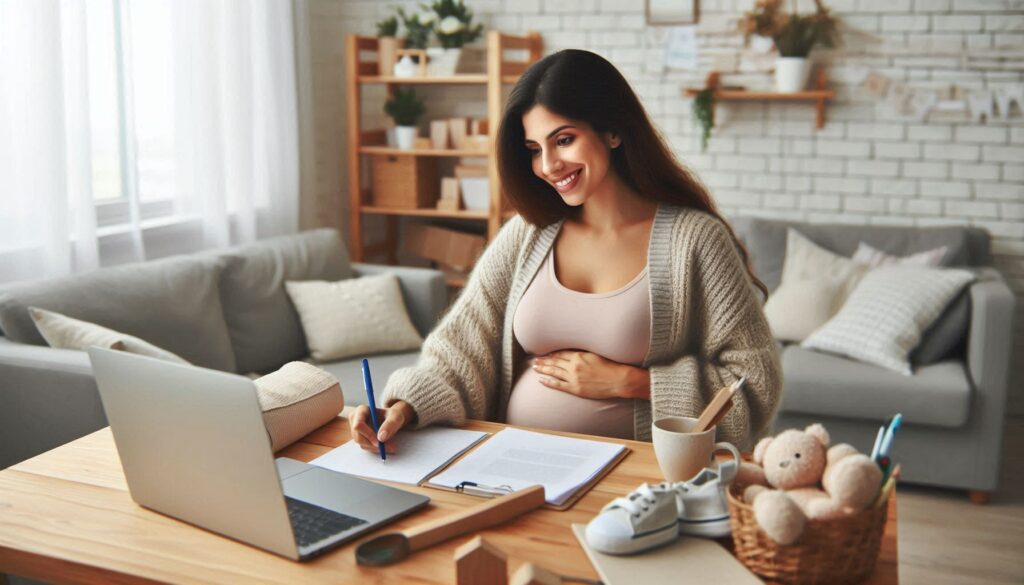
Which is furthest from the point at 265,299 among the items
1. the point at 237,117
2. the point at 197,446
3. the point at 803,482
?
the point at 803,482

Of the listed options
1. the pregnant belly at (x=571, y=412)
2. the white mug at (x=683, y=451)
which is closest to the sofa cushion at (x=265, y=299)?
the pregnant belly at (x=571, y=412)

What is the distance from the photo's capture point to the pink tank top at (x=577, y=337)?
1.75 meters

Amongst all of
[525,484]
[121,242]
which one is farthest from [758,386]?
[121,242]

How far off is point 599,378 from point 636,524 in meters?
0.68

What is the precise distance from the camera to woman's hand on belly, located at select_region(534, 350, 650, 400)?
5.64ft

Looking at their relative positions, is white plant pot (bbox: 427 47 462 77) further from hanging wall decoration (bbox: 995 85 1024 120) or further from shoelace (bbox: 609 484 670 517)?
shoelace (bbox: 609 484 670 517)

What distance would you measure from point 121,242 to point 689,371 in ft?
7.76

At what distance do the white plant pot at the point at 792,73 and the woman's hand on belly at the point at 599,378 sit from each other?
8.46 ft

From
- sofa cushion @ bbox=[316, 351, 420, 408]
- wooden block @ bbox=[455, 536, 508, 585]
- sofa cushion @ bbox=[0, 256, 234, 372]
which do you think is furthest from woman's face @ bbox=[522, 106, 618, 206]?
sofa cushion @ bbox=[0, 256, 234, 372]

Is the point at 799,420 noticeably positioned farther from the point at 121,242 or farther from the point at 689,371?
the point at 121,242

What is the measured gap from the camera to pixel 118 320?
2.74 metres

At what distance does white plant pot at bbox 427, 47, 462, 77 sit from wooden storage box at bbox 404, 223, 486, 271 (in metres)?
0.74

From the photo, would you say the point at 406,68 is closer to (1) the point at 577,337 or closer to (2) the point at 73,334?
(2) the point at 73,334

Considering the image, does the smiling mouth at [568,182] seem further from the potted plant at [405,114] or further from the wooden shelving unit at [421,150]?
the potted plant at [405,114]
